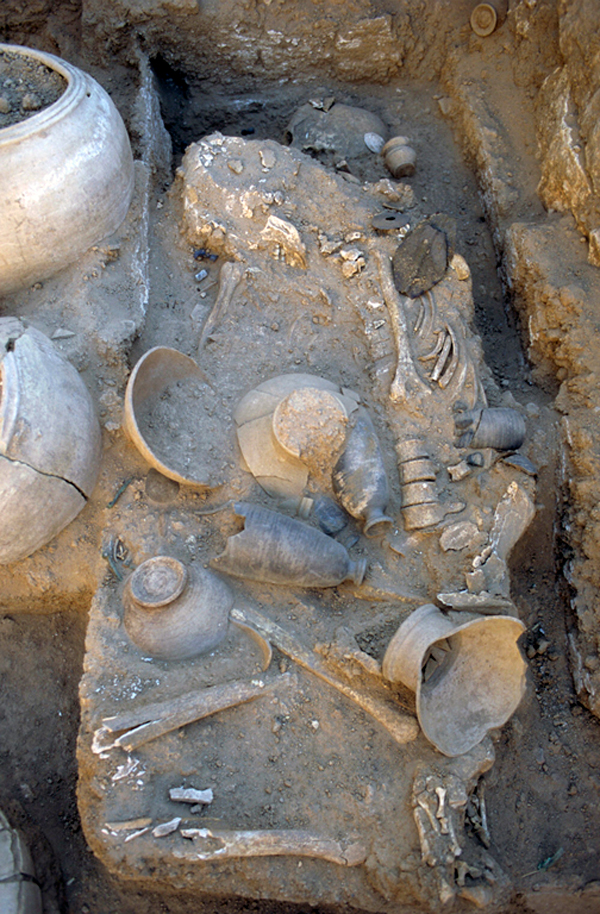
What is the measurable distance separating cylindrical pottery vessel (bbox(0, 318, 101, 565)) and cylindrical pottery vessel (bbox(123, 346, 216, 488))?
0.87ft

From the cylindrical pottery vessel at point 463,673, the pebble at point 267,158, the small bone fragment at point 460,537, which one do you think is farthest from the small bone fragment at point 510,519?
the pebble at point 267,158

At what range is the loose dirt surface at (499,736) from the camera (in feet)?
10.9

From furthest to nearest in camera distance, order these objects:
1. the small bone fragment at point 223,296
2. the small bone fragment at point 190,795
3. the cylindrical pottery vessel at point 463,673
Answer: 1. the small bone fragment at point 223,296
2. the cylindrical pottery vessel at point 463,673
3. the small bone fragment at point 190,795

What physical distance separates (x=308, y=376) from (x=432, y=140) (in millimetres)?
3214

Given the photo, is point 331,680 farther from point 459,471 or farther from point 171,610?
point 459,471

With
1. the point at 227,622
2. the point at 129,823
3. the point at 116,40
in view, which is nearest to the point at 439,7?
the point at 116,40

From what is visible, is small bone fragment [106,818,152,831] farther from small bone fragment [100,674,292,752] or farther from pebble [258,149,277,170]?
pebble [258,149,277,170]

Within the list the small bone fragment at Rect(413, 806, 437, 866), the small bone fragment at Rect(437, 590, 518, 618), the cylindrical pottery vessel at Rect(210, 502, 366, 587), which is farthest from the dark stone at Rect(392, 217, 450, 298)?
the small bone fragment at Rect(413, 806, 437, 866)

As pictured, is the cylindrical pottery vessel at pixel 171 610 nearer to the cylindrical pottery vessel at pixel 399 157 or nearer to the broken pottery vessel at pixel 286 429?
the broken pottery vessel at pixel 286 429

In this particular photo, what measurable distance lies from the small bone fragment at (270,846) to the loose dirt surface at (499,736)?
549 millimetres

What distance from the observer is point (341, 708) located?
3.33 m

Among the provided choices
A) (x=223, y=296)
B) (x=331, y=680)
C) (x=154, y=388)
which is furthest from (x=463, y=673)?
(x=223, y=296)

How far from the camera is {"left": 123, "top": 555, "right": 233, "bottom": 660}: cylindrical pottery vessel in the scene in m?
3.28

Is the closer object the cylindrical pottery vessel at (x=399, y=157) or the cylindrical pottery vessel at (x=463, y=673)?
the cylindrical pottery vessel at (x=463, y=673)
